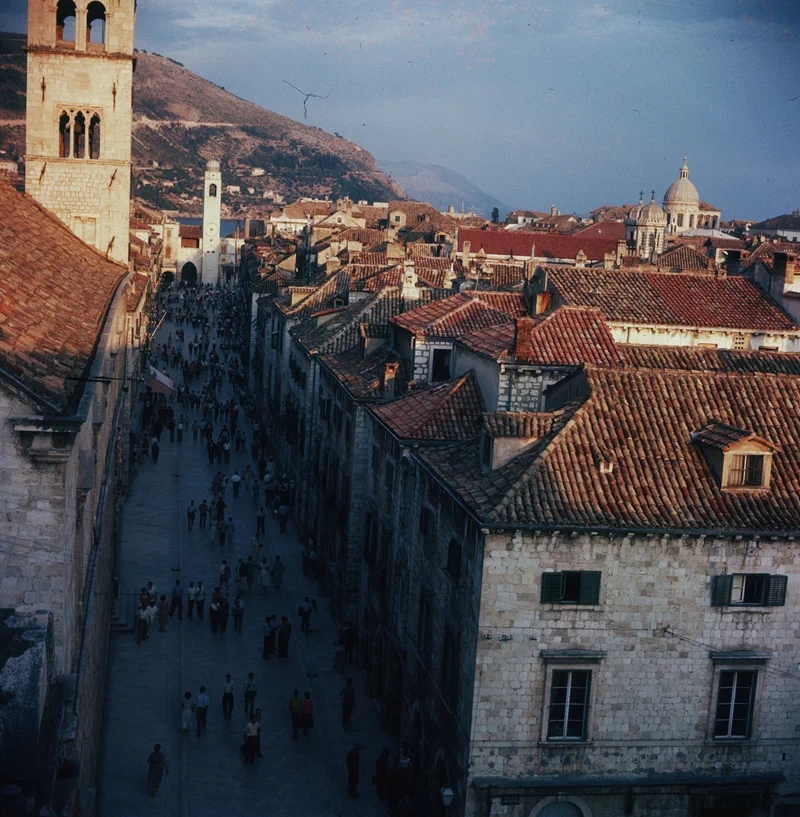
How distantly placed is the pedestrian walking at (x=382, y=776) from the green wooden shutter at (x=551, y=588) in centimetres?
645

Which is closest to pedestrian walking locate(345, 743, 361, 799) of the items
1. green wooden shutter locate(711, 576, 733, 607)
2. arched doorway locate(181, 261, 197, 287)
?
green wooden shutter locate(711, 576, 733, 607)

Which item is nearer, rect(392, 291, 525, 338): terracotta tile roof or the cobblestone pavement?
the cobblestone pavement

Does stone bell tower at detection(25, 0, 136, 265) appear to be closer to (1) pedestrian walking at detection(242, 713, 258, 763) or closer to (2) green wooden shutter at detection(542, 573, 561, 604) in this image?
(1) pedestrian walking at detection(242, 713, 258, 763)

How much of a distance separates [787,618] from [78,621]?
12491mm

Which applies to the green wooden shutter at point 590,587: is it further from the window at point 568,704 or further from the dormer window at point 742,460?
the dormer window at point 742,460

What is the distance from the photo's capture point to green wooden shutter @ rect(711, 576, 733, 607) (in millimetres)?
22906

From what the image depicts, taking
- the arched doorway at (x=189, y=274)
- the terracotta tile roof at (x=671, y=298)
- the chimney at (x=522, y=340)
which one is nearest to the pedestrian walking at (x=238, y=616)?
the chimney at (x=522, y=340)

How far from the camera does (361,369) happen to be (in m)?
40.2

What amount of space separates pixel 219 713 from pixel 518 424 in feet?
36.2

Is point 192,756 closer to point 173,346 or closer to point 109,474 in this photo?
point 109,474

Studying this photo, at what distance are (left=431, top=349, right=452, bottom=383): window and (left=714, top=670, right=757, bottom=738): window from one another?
1536 cm

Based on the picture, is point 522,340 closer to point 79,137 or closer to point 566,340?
point 566,340

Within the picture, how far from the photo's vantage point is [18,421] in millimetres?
16062

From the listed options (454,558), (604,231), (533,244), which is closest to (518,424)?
(454,558)
